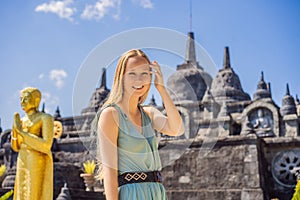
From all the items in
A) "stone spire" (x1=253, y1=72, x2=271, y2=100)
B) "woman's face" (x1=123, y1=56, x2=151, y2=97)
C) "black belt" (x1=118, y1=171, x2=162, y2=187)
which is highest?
"stone spire" (x1=253, y1=72, x2=271, y2=100)

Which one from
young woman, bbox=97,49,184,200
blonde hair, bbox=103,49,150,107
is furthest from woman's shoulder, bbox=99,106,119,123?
blonde hair, bbox=103,49,150,107

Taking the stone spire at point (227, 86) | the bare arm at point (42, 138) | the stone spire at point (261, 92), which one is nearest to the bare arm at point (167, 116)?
the bare arm at point (42, 138)

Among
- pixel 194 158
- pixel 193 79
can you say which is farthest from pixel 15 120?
pixel 193 79

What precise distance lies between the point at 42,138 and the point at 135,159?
11.8 ft

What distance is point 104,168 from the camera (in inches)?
95.8

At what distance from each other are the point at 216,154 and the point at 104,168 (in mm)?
9795

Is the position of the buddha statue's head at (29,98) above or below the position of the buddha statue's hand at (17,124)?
above

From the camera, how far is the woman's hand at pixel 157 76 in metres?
2.68

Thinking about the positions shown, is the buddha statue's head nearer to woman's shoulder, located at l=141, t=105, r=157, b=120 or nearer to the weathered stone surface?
woman's shoulder, located at l=141, t=105, r=157, b=120

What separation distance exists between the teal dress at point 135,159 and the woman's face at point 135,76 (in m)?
0.16

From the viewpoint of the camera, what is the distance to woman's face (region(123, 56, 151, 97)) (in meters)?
2.62

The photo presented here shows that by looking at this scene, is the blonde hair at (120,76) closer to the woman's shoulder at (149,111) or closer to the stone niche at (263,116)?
the woman's shoulder at (149,111)

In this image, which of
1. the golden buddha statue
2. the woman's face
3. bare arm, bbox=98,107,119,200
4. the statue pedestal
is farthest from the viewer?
the statue pedestal

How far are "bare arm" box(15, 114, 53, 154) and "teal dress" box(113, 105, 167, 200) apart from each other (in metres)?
3.42
